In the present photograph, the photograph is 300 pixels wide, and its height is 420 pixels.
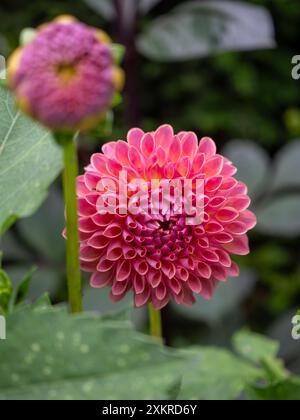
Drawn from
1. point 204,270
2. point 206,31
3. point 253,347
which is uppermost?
point 206,31

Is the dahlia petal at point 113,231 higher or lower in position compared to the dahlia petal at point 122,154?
lower

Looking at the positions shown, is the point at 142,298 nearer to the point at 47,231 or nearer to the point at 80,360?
the point at 80,360

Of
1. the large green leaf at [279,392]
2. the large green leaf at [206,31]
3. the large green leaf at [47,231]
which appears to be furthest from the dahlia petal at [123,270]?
the large green leaf at [47,231]

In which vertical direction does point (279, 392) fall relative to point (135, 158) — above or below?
below

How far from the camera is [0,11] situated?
1.50m

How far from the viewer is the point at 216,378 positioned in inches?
25.3

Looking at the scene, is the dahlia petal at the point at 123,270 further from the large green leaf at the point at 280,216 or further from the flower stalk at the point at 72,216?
the large green leaf at the point at 280,216

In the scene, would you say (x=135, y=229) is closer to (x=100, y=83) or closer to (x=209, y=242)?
(x=209, y=242)

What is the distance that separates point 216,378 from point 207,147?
287 mm

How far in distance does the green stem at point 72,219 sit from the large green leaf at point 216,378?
65mm

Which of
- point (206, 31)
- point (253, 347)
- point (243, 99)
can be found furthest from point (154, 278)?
point (243, 99)

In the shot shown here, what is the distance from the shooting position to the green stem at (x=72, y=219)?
0.95ft

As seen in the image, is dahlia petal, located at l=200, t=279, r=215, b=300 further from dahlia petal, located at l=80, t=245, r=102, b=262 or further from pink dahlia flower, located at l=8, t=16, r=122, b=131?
pink dahlia flower, located at l=8, t=16, r=122, b=131
